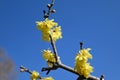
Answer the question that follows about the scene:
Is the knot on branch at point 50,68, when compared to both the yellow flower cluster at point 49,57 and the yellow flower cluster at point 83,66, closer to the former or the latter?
the yellow flower cluster at point 49,57

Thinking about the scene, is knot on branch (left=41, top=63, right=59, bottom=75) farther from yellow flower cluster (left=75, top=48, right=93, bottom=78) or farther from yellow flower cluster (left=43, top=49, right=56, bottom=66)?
yellow flower cluster (left=75, top=48, right=93, bottom=78)

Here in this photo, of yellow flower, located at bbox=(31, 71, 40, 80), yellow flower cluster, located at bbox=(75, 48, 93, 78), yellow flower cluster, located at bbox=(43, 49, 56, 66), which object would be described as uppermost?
yellow flower cluster, located at bbox=(43, 49, 56, 66)

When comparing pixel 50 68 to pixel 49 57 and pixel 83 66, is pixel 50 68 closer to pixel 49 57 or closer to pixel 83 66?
pixel 49 57

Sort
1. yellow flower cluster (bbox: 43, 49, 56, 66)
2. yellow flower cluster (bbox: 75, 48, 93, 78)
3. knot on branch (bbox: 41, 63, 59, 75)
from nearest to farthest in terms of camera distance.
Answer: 1. yellow flower cluster (bbox: 75, 48, 93, 78)
2. knot on branch (bbox: 41, 63, 59, 75)
3. yellow flower cluster (bbox: 43, 49, 56, 66)

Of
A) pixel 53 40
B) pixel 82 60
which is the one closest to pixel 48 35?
pixel 53 40

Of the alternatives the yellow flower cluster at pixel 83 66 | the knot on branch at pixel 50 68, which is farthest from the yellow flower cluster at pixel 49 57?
the yellow flower cluster at pixel 83 66

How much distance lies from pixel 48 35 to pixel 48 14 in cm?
39

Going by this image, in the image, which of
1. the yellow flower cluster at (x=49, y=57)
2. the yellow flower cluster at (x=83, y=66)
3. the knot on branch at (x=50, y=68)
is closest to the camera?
the yellow flower cluster at (x=83, y=66)

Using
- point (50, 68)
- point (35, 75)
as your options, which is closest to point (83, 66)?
point (50, 68)

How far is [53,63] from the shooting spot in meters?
4.15

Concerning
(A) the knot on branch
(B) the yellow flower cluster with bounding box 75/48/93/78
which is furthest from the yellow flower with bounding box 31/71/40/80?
(B) the yellow flower cluster with bounding box 75/48/93/78

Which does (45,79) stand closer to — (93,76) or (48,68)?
(48,68)

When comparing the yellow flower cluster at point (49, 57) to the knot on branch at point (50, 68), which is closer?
the knot on branch at point (50, 68)

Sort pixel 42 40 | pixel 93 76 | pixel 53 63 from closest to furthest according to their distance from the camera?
pixel 93 76, pixel 53 63, pixel 42 40
